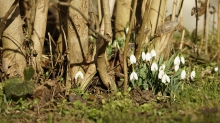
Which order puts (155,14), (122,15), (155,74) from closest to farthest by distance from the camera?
(155,74)
(155,14)
(122,15)

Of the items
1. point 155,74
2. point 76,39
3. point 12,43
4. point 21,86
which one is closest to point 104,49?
point 76,39

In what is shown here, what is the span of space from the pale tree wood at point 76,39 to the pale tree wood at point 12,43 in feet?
1.43

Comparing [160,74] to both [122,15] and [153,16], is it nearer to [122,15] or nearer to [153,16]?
[153,16]

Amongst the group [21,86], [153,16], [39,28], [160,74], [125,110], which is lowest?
[125,110]

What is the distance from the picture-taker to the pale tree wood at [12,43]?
3.83 meters

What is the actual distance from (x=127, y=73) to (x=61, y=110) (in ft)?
2.43

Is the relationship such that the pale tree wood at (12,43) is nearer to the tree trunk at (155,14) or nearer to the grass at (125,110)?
the grass at (125,110)

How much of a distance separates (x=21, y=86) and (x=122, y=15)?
57.1 inches

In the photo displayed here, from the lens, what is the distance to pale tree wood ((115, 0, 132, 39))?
14.7 ft

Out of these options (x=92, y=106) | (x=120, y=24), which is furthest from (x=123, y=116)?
(x=120, y=24)

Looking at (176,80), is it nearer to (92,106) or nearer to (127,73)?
(127,73)

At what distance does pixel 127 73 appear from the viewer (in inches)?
152

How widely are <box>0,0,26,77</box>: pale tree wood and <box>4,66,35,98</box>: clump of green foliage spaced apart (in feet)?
1.01

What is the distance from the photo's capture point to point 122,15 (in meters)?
4.52
